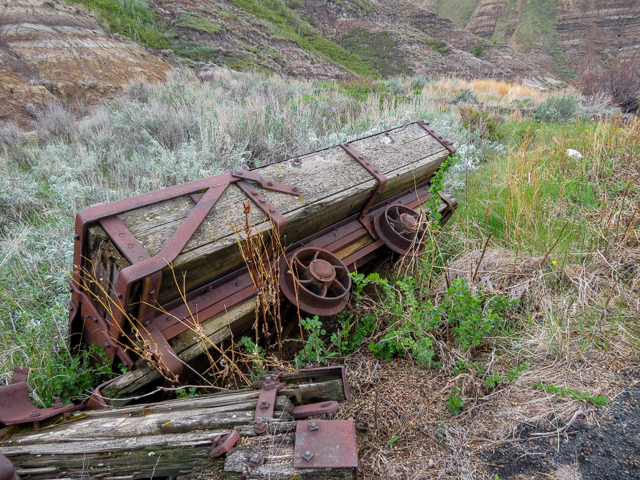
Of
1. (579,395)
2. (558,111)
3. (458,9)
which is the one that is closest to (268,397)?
(579,395)

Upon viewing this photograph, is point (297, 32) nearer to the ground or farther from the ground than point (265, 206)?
nearer to the ground

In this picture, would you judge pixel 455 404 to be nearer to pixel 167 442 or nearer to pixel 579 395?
pixel 579 395

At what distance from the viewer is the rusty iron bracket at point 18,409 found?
5.32 feet

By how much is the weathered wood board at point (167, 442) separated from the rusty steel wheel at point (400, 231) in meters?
1.55

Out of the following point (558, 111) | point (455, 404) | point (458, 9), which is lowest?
point (558, 111)

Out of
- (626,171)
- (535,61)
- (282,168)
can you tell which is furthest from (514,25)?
(282,168)

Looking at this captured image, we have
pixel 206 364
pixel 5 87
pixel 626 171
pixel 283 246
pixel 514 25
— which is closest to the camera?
pixel 206 364

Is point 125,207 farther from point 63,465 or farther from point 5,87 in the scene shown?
point 5,87

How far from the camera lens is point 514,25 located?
48156 mm

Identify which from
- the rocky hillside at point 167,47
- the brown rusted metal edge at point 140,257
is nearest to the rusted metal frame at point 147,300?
the brown rusted metal edge at point 140,257

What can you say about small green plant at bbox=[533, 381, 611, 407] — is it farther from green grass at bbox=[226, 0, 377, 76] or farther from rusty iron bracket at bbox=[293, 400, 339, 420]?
green grass at bbox=[226, 0, 377, 76]

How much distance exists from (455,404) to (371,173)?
1.83 metres

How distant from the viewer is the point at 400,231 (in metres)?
3.02

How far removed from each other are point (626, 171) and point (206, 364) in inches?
202
